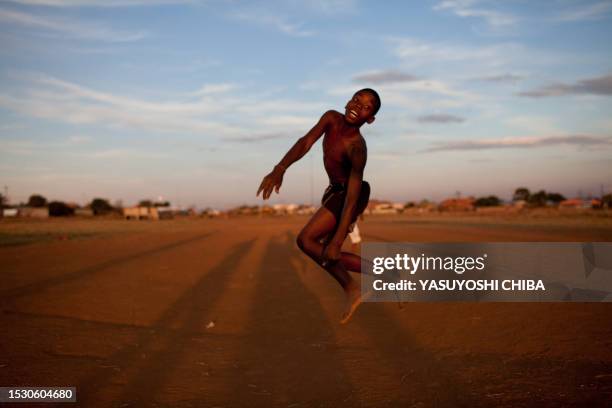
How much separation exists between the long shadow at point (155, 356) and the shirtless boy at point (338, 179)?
168cm

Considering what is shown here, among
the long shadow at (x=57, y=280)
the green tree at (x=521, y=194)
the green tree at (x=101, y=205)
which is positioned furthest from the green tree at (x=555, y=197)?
the long shadow at (x=57, y=280)

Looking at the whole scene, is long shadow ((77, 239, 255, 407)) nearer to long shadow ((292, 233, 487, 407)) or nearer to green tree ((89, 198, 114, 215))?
long shadow ((292, 233, 487, 407))

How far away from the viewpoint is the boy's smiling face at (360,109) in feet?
16.7

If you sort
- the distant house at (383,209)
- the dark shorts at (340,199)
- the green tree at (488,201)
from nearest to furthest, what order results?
the dark shorts at (340,199) < the distant house at (383,209) < the green tree at (488,201)

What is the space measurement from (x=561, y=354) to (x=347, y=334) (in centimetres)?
223

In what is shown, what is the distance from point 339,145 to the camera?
5.14 m

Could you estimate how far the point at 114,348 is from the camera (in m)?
5.38

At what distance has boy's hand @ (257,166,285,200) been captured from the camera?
4.73 metres

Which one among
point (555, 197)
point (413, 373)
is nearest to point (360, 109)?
point (413, 373)

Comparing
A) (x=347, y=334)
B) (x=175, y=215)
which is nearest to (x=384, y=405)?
(x=347, y=334)

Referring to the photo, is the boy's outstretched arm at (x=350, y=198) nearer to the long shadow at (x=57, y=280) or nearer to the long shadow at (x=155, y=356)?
the long shadow at (x=155, y=356)

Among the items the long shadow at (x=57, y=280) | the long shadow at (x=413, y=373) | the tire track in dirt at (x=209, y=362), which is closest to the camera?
the long shadow at (x=413, y=373)

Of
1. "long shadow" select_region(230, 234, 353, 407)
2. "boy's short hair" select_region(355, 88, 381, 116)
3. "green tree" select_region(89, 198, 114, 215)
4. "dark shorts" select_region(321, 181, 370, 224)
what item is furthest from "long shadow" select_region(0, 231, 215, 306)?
"green tree" select_region(89, 198, 114, 215)

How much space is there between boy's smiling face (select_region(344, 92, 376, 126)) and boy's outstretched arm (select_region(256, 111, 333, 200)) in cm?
21
